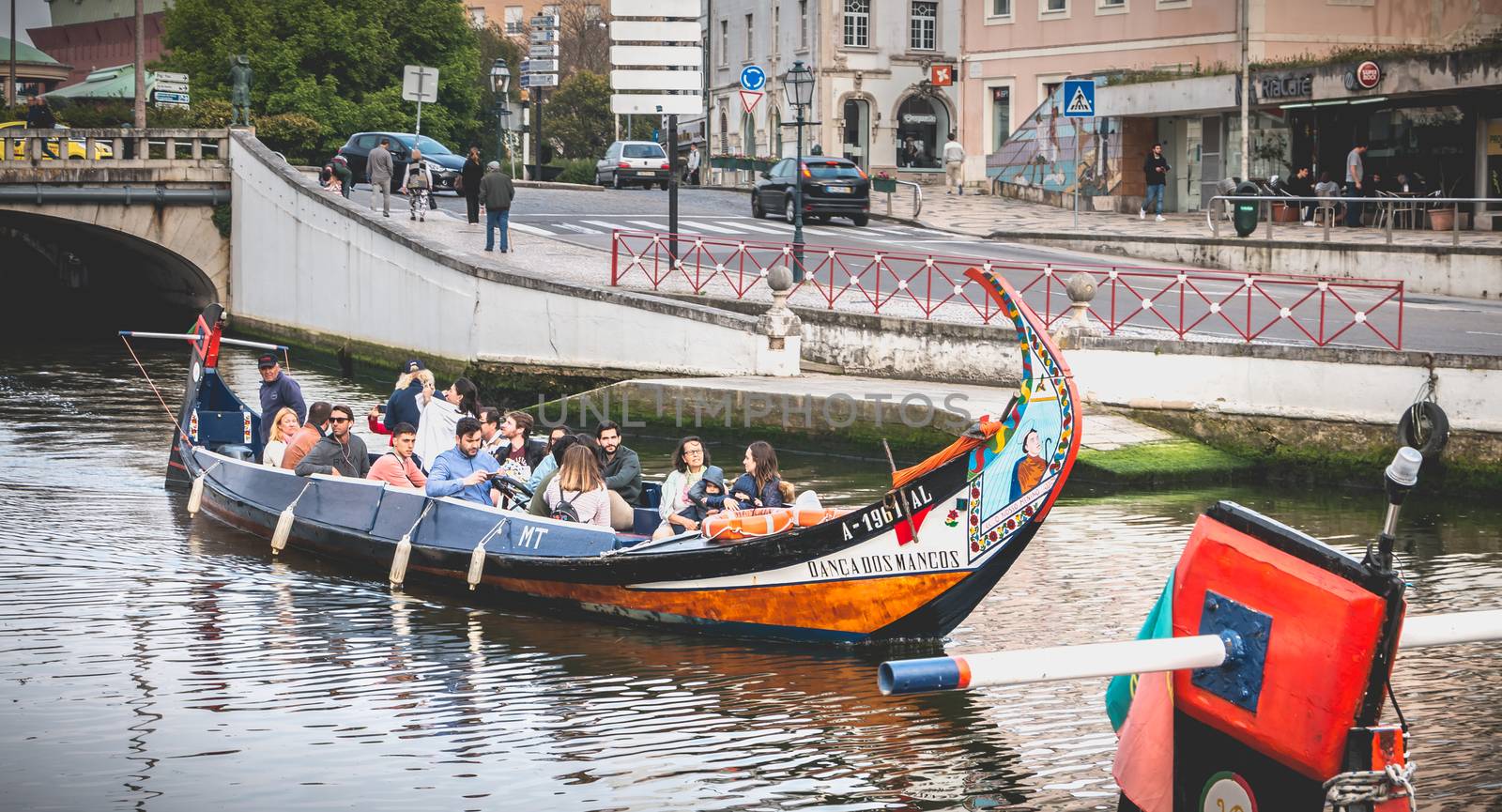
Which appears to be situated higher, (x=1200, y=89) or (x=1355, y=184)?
(x=1200, y=89)

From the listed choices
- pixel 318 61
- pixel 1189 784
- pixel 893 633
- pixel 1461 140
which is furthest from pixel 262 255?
pixel 1189 784

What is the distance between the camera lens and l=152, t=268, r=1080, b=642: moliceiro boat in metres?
11.8

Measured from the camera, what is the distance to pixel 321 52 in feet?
177

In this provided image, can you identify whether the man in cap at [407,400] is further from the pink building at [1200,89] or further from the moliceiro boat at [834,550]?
the pink building at [1200,89]

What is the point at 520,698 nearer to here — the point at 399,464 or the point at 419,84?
the point at 399,464

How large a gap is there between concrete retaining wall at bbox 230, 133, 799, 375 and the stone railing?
95cm

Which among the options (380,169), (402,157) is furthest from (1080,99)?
(402,157)

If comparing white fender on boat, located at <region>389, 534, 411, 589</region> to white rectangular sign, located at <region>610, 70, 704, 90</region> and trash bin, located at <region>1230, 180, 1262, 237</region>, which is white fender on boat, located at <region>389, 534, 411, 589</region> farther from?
trash bin, located at <region>1230, 180, 1262, 237</region>

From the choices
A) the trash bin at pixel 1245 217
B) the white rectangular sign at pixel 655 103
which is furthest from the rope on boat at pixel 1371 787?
the trash bin at pixel 1245 217

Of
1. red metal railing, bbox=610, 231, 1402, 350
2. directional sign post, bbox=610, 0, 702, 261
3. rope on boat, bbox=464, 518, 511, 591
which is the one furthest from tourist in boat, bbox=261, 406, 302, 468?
directional sign post, bbox=610, 0, 702, 261

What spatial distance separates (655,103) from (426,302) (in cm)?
549

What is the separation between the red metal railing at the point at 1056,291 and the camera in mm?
23172

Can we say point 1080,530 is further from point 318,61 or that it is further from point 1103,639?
point 318,61

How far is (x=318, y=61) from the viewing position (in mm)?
54500
